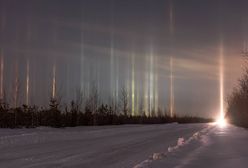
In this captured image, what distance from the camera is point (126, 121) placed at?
63.7 m

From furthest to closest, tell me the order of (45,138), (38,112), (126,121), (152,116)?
(152,116) < (126,121) < (38,112) < (45,138)

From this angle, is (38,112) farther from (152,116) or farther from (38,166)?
(152,116)

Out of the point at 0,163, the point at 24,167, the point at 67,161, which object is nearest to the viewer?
the point at 24,167

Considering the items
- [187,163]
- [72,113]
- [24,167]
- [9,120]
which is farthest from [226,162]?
[72,113]

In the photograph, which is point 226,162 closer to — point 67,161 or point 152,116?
point 67,161

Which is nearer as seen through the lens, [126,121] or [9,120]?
[9,120]

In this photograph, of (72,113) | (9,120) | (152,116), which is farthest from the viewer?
(152,116)

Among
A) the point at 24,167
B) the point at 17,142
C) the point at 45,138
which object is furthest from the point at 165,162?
the point at 45,138

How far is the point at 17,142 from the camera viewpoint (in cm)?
1952

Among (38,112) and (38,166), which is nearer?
(38,166)

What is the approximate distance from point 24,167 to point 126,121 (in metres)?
53.1

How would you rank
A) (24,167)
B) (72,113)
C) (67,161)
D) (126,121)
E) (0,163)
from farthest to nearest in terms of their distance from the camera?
(126,121) → (72,113) → (67,161) → (0,163) → (24,167)

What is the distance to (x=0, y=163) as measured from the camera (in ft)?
37.7

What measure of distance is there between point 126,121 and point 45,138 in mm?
41932
